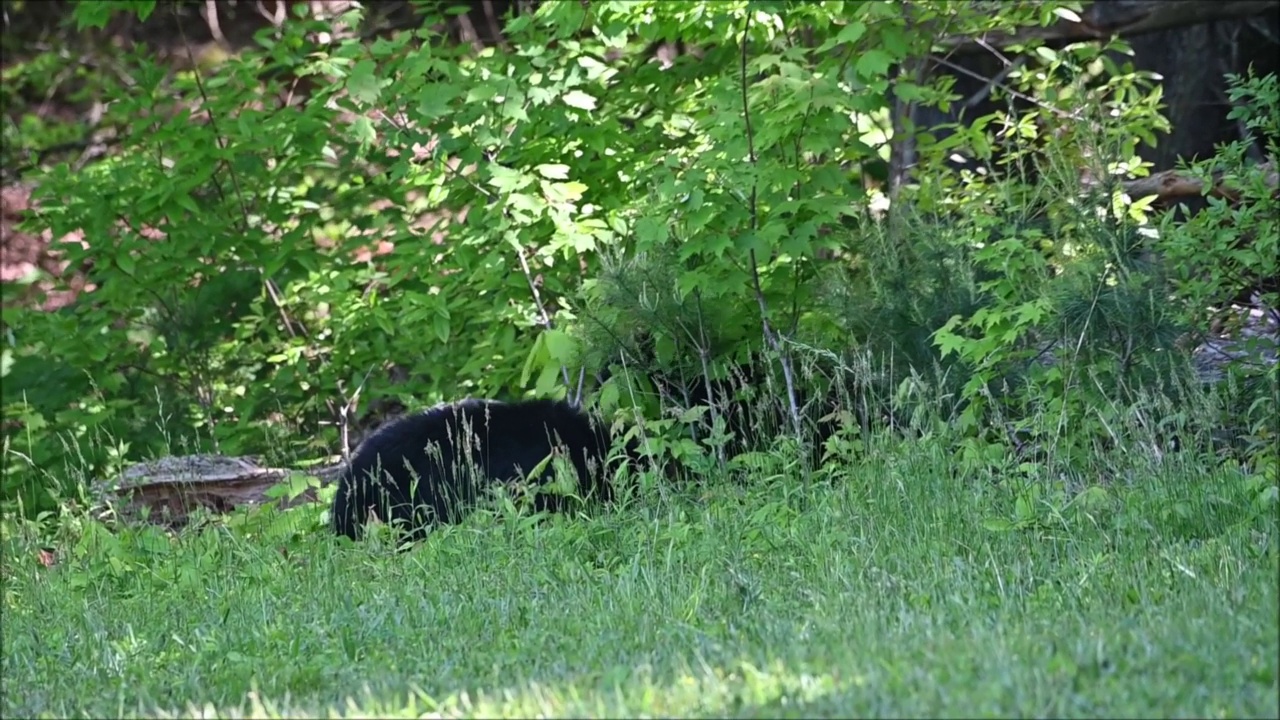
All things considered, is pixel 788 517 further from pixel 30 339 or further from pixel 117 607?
pixel 30 339

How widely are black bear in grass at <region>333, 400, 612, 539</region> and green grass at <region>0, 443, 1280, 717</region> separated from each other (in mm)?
271

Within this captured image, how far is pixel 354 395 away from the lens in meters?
7.48

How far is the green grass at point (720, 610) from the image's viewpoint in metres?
3.13

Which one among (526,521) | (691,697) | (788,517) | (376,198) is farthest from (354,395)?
(691,697)

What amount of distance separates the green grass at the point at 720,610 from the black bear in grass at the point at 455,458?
0.89ft

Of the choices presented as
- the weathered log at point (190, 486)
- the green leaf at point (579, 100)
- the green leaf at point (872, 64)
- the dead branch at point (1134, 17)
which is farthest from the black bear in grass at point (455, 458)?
the dead branch at point (1134, 17)

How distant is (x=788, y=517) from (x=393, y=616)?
4.87 ft

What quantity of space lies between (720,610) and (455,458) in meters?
1.78

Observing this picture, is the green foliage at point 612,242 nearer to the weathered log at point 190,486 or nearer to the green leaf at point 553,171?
the green leaf at point 553,171

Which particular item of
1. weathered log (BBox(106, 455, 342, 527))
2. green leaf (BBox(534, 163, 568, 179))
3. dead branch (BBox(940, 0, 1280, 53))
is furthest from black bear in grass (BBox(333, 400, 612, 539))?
dead branch (BBox(940, 0, 1280, 53))

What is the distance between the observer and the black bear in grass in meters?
5.62

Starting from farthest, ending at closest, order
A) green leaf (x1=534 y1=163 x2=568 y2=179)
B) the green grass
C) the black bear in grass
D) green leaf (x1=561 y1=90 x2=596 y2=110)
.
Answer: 1. green leaf (x1=561 y1=90 x2=596 y2=110)
2. green leaf (x1=534 y1=163 x2=568 y2=179)
3. the black bear in grass
4. the green grass

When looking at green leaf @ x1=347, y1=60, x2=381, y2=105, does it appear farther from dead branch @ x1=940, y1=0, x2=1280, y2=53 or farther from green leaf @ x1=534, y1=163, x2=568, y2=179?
dead branch @ x1=940, y1=0, x2=1280, y2=53

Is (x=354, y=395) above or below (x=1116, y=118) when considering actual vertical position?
below
